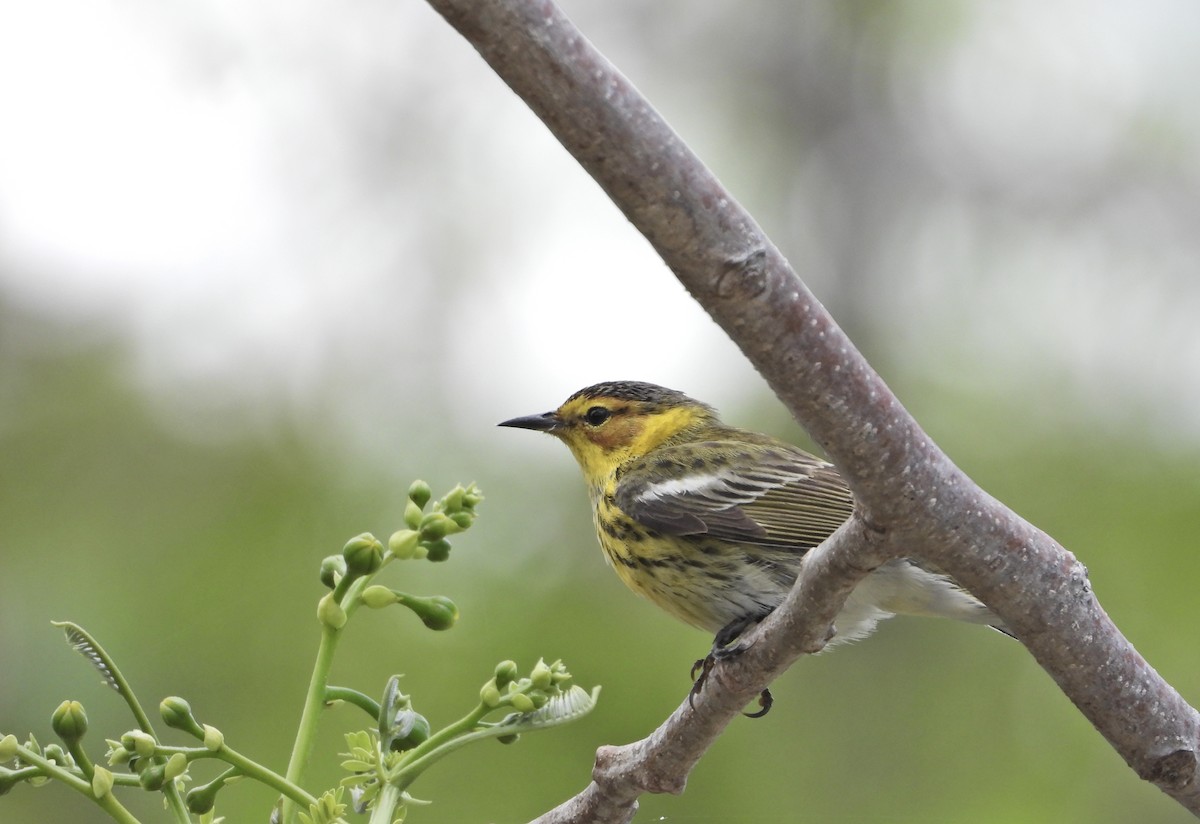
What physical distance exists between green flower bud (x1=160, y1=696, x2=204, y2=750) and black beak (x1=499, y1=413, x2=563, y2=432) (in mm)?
2665

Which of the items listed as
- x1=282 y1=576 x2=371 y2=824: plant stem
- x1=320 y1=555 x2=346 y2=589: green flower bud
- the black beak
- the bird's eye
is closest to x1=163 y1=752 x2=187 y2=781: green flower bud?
x1=282 y1=576 x2=371 y2=824: plant stem

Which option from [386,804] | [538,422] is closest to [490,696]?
[386,804]

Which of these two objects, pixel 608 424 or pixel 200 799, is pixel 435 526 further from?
pixel 608 424

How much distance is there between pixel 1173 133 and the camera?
15.9ft

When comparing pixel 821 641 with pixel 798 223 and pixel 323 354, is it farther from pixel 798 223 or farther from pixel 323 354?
pixel 798 223

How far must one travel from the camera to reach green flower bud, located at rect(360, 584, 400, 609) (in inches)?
53.3

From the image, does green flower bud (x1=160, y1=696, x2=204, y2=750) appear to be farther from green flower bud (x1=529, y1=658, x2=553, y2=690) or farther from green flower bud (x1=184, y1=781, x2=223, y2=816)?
green flower bud (x1=529, y1=658, x2=553, y2=690)

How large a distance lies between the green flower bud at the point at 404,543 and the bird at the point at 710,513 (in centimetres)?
163

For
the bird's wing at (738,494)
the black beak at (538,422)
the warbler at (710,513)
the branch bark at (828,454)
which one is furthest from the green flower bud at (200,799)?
the black beak at (538,422)

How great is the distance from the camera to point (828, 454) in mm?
1643

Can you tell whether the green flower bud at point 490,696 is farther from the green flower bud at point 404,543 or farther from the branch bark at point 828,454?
the branch bark at point 828,454

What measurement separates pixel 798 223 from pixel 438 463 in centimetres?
189

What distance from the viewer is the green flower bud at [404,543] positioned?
137cm

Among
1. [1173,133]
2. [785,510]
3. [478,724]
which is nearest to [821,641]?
[478,724]
